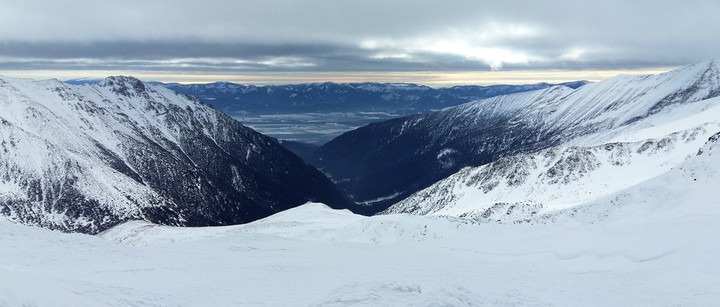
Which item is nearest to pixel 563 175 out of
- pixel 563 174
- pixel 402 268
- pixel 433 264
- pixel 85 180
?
pixel 563 174

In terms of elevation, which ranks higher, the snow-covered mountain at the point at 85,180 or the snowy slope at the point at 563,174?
the snowy slope at the point at 563,174

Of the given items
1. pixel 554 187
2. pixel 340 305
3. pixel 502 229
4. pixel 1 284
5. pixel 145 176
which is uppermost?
pixel 1 284

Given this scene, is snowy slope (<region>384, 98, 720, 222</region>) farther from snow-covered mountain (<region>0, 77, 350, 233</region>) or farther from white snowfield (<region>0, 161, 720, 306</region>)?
snow-covered mountain (<region>0, 77, 350, 233</region>)

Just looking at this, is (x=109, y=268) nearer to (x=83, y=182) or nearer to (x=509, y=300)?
(x=509, y=300)

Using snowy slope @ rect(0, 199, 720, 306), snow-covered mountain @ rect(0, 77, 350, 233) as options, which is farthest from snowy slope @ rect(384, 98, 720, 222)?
snow-covered mountain @ rect(0, 77, 350, 233)

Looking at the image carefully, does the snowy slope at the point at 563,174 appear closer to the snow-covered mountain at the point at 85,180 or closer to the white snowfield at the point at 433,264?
the white snowfield at the point at 433,264

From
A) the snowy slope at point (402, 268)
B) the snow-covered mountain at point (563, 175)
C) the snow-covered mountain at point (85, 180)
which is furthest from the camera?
the snow-covered mountain at point (85, 180)

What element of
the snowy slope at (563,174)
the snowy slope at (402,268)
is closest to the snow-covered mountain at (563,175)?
the snowy slope at (563,174)

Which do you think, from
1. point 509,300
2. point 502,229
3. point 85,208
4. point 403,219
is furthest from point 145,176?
point 509,300
